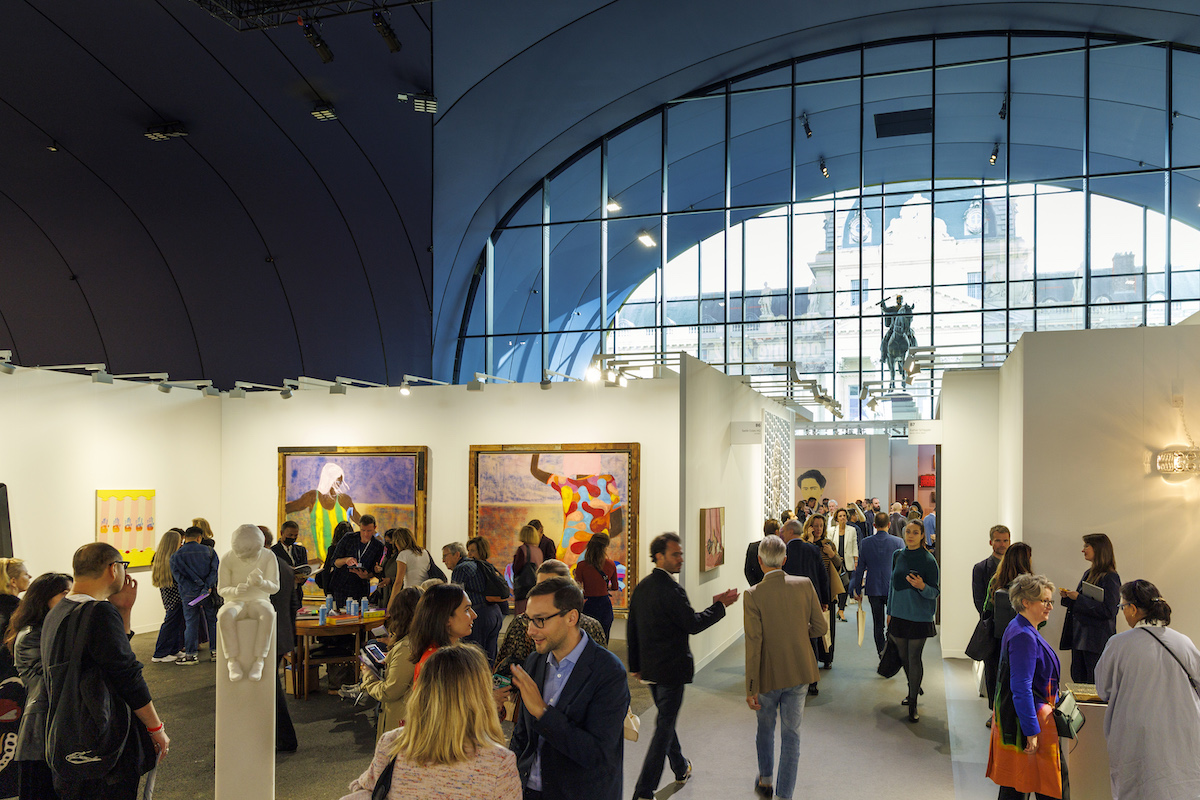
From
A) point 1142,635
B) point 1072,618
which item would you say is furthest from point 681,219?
point 1142,635

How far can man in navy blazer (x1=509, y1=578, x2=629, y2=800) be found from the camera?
2807 millimetres

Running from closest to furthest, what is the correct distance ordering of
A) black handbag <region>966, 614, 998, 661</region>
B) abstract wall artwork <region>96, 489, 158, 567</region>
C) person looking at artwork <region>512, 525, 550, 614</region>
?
black handbag <region>966, 614, 998, 661</region> < person looking at artwork <region>512, 525, 550, 614</region> < abstract wall artwork <region>96, 489, 158, 567</region>

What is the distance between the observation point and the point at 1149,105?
14.5 m

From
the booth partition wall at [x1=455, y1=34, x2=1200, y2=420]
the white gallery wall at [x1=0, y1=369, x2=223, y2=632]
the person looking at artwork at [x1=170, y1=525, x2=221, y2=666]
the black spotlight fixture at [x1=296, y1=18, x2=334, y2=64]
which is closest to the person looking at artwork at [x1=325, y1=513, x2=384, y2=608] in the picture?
the person looking at artwork at [x1=170, y1=525, x2=221, y2=666]

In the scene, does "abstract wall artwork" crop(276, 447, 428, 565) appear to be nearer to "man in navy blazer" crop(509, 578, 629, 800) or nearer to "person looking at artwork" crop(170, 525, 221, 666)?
"person looking at artwork" crop(170, 525, 221, 666)

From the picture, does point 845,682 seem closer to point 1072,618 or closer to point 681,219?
point 1072,618

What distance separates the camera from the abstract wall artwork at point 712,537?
377 inches

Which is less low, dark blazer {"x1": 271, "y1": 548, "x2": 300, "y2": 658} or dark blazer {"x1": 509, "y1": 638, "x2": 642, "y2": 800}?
dark blazer {"x1": 509, "y1": 638, "x2": 642, "y2": 800}

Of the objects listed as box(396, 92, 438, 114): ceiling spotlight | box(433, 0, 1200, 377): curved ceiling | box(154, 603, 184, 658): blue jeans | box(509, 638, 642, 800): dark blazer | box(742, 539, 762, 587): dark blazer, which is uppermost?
box(433, 0, 1200, 377): curved ceiling

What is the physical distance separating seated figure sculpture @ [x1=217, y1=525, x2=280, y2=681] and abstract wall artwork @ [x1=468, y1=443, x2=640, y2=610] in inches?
210

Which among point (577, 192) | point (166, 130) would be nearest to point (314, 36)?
point (166, 130)

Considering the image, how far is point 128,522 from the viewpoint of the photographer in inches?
453

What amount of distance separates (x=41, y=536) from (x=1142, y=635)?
11.1m

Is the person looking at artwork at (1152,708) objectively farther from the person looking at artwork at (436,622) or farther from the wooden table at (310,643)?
the wooden table at (310,643)
